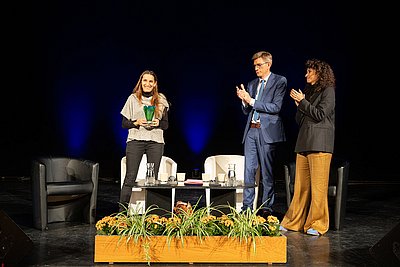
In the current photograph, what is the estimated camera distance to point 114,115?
938 centimetres

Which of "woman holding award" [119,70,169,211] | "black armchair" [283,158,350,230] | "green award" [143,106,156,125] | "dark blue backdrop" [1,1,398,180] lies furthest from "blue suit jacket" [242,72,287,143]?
"dark blue backdrop" [1,1,398,180]

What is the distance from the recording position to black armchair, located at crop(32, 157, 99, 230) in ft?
17.9

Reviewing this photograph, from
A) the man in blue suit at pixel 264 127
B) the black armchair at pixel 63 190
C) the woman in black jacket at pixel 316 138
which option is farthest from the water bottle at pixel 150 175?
the woman in black jacket at pixel 316 138

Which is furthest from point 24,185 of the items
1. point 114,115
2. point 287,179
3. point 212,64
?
point 287,179

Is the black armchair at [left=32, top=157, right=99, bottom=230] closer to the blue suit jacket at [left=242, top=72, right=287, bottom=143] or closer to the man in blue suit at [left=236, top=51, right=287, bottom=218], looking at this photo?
the man in blue suit at [left=236, top=51, right=287, bottom=218]

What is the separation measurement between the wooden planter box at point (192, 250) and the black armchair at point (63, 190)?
154 cm

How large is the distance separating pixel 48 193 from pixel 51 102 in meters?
4.03

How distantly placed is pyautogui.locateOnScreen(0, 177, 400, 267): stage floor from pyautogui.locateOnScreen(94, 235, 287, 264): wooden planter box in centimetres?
9

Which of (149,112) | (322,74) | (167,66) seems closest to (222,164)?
(149,112)

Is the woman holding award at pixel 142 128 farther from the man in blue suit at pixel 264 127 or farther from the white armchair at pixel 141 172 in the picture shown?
the man in blue suit at pixel 264 127

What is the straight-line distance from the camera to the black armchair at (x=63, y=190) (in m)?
5.46

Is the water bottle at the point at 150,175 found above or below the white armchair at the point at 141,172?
above

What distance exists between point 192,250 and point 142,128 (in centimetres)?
180

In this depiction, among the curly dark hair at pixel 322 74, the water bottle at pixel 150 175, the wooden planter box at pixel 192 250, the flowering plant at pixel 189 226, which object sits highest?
the curly dark hair at pixel 322 74
